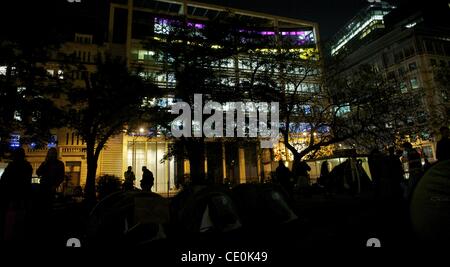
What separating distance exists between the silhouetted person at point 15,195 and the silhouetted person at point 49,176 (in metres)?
0.85

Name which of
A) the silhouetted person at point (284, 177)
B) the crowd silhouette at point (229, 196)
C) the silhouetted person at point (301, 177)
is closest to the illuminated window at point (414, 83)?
the silhouetted person at point (301, 177)

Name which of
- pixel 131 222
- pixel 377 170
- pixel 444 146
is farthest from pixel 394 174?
pixel 131 222

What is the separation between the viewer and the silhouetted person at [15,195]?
20.0 feet

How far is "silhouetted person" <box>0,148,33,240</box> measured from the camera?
608 centimetres

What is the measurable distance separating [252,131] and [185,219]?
11.6 m

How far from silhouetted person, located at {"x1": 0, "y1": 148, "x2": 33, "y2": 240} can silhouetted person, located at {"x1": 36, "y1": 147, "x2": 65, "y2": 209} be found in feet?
2.79

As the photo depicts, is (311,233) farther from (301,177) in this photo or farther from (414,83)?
(414,83)

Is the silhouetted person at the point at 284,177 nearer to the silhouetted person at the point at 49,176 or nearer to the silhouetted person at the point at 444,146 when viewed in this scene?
the silhouetted person at the point at 444,146

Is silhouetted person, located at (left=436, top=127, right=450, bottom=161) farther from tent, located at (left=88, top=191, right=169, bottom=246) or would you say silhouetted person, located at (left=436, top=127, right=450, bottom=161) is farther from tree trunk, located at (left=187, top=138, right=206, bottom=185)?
tree trunk, located at (left=187, top=138, right=206, bottom=185)

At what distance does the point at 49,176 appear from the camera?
7.82 metres

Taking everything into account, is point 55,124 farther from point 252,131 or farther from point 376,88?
point 376,88

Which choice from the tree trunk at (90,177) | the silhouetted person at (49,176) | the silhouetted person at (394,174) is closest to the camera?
the silhouetted person at (49,176)

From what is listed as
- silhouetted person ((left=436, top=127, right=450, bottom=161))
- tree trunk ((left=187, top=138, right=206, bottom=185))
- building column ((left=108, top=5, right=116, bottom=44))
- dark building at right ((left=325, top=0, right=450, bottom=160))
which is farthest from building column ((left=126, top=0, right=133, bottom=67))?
dark building at right ((left=325, top=0, right=450, bottom=160))

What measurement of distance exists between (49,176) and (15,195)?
144 cm
